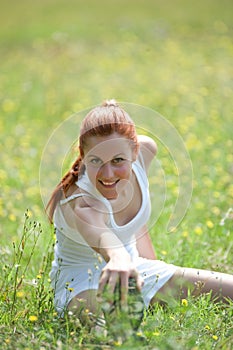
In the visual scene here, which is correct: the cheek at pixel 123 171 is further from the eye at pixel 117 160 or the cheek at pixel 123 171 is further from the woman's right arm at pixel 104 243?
the woman's right arm at pixel 104 243

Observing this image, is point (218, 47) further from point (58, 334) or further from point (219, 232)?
point (58, 334)

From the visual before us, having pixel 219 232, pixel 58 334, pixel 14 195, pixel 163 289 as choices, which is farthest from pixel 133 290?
pixel 14 195

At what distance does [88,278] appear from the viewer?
2.86 m

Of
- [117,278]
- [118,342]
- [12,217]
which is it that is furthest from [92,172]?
[12,217]

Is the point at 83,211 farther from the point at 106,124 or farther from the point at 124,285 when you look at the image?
the point at 124,285

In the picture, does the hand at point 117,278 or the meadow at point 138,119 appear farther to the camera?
the meadow at point 138,119

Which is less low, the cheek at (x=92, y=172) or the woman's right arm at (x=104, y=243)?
the cheek at (x=92, y=172)

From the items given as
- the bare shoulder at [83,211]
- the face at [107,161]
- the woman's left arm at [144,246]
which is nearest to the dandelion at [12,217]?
the woman's left arm at [144,246]

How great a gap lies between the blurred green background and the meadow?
0.01 metres

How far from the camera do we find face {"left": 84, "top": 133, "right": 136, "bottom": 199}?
264 centimetres

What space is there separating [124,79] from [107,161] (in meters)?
5.24

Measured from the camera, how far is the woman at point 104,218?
2.63 m

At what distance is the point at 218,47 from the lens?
8.78 meters

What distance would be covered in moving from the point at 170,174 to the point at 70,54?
178 inches
